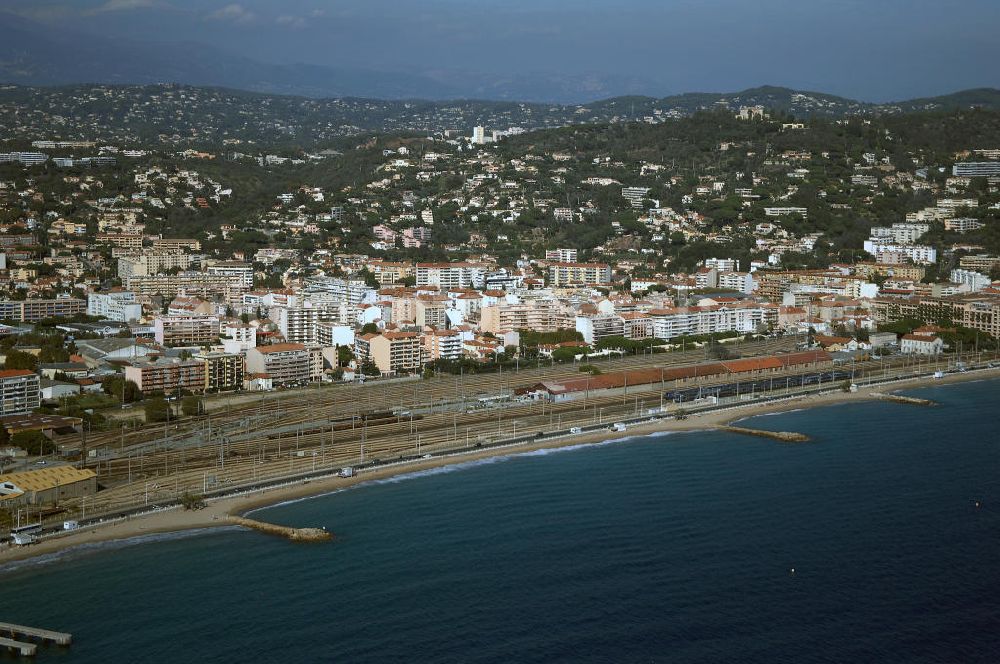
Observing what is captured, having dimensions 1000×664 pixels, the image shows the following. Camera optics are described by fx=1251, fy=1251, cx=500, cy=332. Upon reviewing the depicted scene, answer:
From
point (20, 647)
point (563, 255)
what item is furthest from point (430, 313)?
point (20, 647)

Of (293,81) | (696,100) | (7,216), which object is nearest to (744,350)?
(7,216)

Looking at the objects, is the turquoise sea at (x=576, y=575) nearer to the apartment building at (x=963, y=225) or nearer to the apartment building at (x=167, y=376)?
the apartment building at (x=167, y=376)

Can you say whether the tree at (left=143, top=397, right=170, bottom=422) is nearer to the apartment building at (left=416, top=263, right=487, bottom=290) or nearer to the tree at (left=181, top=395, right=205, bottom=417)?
the tree at (left=181, top=395, right=205, bottom=417)

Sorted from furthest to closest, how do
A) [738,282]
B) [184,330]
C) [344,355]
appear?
[738,282] → [184,330] → [344,355]

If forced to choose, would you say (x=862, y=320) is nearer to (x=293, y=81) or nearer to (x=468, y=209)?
(x=468, y=209)

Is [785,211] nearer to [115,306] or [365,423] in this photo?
[115,306]
